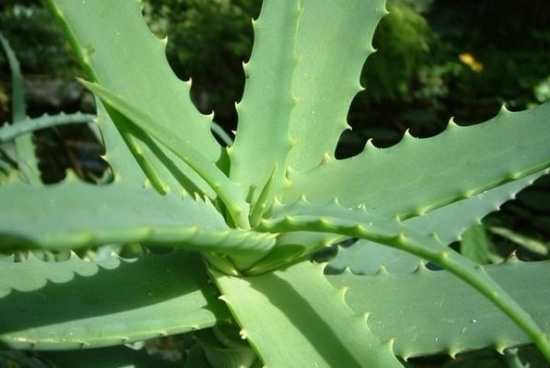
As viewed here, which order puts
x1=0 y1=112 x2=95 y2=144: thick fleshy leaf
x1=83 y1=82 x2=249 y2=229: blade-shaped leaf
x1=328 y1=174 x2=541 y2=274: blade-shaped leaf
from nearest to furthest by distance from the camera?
x1=83 y1=82 x2=249 y2=229: blade-shaped leaf < x1=328 y1=174 x2=541 y2=274: blade-shaped leaf < x1=0 y1=112 x2=95 y2=144: thick fleshy leaf

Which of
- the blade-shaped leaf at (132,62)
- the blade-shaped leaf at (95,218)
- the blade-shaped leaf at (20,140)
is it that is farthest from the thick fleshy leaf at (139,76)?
the blade-shaped leaf at (20,140)

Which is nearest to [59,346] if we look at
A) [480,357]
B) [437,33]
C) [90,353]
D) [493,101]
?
[90,353]

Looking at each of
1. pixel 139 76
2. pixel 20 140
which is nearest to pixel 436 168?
pixel 139 76

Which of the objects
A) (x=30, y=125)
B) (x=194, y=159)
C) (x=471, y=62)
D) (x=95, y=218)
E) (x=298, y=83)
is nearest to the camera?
(x=95, y=218)

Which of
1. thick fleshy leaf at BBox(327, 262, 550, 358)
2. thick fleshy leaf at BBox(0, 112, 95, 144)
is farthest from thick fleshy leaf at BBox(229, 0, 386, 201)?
thick fleshy leaf at BBox(0, 112, 95, 144)

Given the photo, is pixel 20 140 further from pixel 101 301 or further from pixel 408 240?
pixel 408 240

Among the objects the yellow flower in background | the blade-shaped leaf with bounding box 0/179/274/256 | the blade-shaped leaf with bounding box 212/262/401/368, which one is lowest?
the yellow flower in background

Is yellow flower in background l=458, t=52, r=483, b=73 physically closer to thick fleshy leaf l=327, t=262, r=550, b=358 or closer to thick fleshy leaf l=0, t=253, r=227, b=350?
thick fleshy leaf l=327, t=262, r=550, b=358
